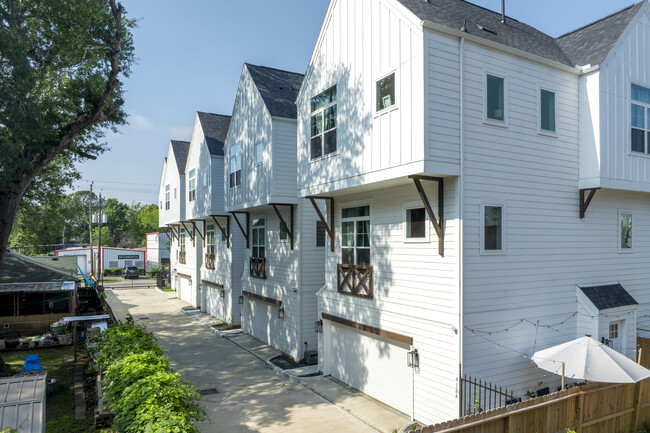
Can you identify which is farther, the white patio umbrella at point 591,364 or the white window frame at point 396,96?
the white window frame at point 396,96

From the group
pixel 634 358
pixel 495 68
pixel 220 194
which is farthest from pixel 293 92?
pixel 634 358

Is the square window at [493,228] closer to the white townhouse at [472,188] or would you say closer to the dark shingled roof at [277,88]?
the white townhouse at [472,188]

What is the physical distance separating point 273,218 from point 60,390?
915cm

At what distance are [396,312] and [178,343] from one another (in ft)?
38.6

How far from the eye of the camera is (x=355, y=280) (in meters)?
12.1

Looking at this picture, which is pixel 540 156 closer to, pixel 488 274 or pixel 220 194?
pixel 488 274

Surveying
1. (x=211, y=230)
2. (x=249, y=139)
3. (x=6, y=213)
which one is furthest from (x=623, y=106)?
(x=211, y=230)

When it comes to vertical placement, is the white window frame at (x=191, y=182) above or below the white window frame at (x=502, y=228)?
above

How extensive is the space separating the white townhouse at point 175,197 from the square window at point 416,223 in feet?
67.2

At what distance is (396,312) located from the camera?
34.6 ft

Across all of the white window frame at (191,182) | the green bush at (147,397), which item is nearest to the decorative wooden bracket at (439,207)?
the green bush at (147,397)

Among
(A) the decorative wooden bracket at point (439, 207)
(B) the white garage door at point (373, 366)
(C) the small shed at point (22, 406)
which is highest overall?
(A) the decorative wooden bracket at point (439, 207)

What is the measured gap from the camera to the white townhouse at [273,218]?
1541 cm

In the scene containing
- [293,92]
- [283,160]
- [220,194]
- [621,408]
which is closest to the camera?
[621,408]
